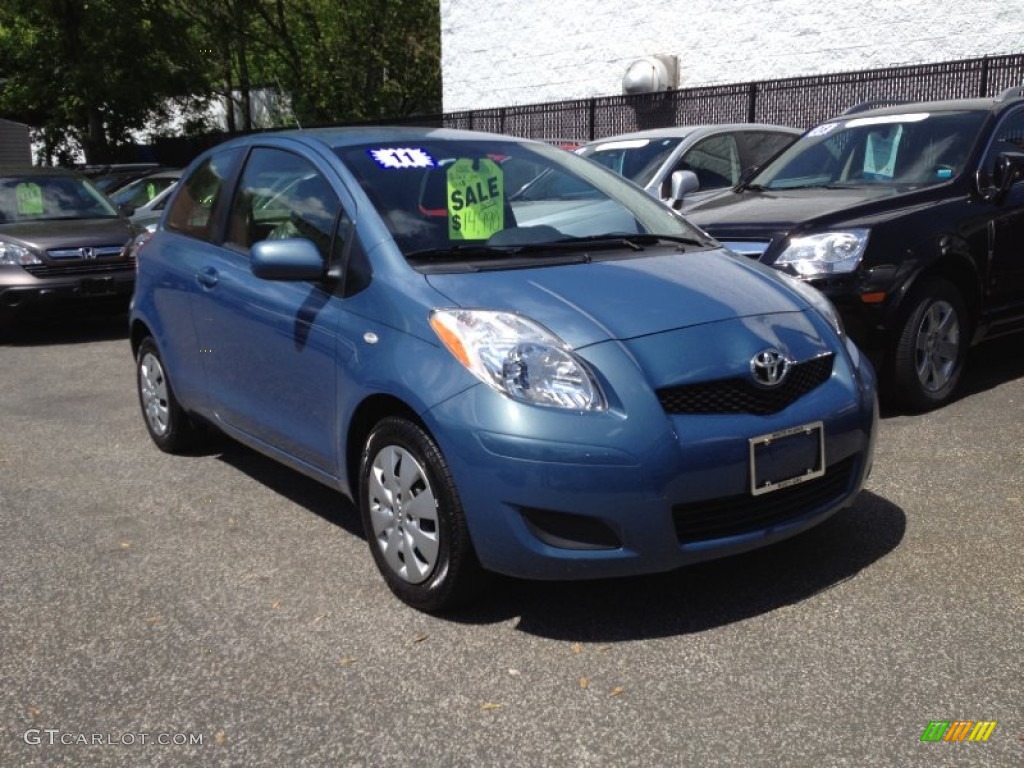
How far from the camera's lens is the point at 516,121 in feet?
66.9

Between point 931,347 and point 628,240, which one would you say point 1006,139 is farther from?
point 628,240

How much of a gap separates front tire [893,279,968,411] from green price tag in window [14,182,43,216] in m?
8.53

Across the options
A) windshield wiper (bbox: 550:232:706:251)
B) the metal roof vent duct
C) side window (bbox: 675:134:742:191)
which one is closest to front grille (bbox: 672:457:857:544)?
windshield wiper (bbox: 550:232:706:251)

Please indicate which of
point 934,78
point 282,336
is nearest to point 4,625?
point 282,336

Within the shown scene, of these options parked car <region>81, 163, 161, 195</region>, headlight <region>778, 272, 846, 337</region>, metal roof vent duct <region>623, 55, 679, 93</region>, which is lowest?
headlight <region>778, 272, 846, 337</region>

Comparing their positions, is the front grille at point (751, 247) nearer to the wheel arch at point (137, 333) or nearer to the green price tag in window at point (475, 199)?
the green price tag in window at point (475, 199)

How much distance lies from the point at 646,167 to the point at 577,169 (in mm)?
4679

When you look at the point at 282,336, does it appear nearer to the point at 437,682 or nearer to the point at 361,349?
the point at 361,349

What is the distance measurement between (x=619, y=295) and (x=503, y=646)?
1.23 meters

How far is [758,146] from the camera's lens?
10.3 m

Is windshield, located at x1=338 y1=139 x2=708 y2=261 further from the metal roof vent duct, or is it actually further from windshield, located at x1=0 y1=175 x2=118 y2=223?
the metal roof vent duct

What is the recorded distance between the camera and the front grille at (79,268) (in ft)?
32.7

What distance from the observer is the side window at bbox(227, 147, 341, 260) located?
14.6 ft

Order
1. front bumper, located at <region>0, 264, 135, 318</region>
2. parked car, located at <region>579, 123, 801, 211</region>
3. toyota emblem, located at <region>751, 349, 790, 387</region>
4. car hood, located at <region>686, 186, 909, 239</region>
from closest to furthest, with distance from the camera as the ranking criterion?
toyota emblem, located at <region>751, 349, 790, 387</region>
car hood, located at <region>686, 186, 909, 239</region>
parked car, located at <region>579, 123, 801, 211</region>
front bumper, located at <region>0, 264, 135, 318</region>
